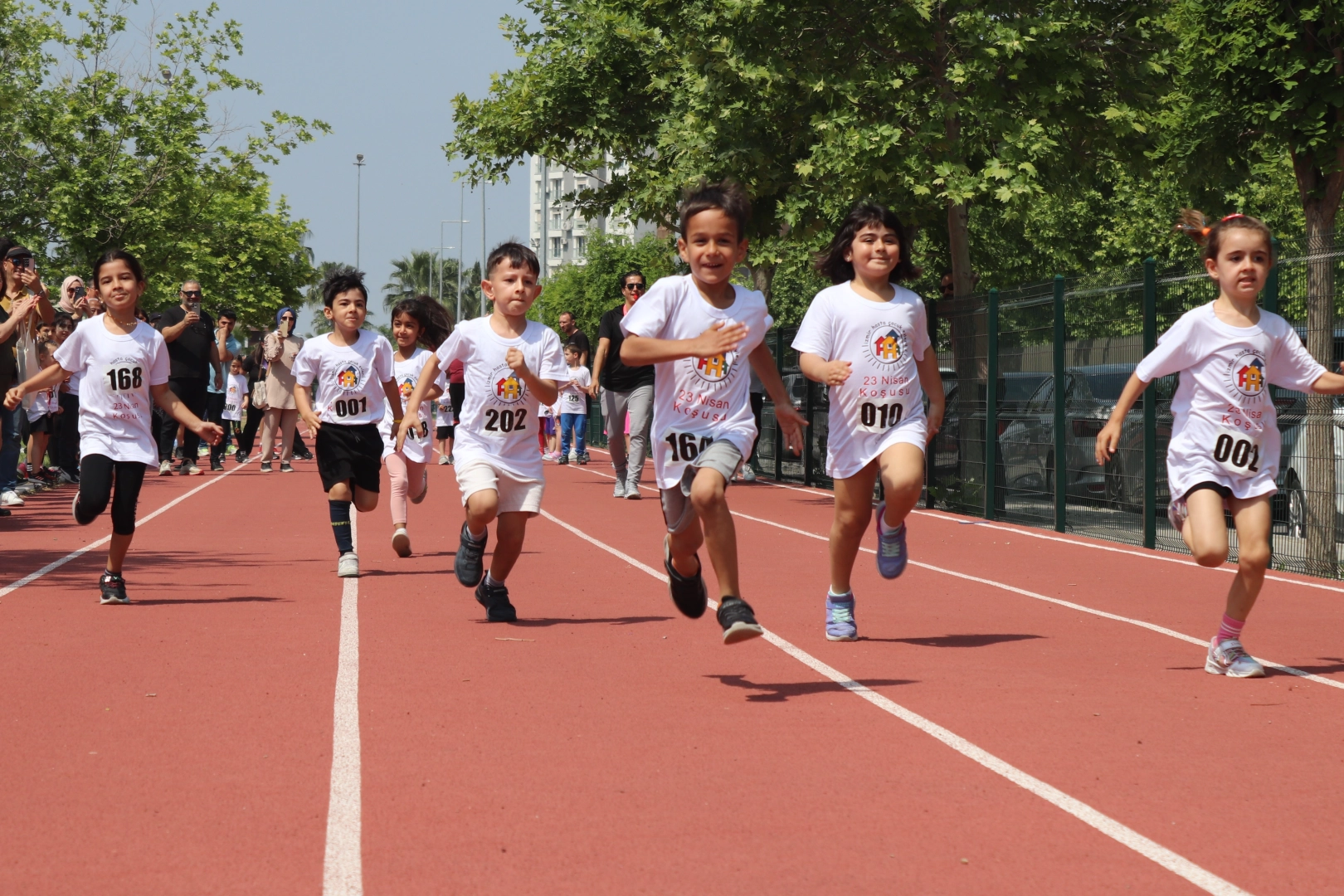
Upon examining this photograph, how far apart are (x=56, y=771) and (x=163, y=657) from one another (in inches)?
88.3

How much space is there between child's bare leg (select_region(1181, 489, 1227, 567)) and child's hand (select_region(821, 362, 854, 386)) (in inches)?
63.0

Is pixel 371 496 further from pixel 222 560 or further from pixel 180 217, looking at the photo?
pixel 180 217

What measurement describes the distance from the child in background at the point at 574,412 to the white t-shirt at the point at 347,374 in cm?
1706

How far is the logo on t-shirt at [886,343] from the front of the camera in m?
7.65

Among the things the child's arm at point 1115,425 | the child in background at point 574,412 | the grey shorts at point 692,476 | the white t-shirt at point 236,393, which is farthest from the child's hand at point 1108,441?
the white t-shirt at point 236,393

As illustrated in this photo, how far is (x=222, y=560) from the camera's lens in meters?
12.1

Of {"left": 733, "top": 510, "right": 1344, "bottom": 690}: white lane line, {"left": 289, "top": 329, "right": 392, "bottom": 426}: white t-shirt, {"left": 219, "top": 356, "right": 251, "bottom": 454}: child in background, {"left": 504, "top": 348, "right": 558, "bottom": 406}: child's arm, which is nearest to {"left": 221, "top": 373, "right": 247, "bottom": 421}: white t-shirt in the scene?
{"left": 219, "top": 356, "right": 251, "bottom": 454}: child in background

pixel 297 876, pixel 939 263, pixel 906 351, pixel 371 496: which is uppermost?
pixel 939 263

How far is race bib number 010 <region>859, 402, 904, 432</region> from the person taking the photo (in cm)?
771

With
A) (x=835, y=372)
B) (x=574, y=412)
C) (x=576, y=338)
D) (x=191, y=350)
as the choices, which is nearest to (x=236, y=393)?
(x=574, y=412)

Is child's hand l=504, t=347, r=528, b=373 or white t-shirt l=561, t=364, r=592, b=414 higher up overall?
white t-shirt l=561, t=364, r=592, b=414

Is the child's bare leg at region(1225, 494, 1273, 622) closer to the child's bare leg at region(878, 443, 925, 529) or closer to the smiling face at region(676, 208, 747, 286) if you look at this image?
the child's bare leg at region(878, 443, 925, 529)

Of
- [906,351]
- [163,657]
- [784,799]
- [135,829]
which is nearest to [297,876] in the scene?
[135,829]

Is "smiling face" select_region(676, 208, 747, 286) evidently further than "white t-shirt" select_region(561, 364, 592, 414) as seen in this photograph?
No
